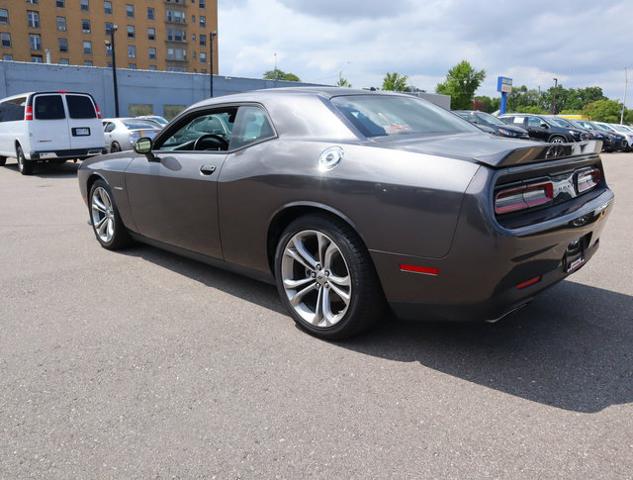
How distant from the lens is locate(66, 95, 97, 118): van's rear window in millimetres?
13305

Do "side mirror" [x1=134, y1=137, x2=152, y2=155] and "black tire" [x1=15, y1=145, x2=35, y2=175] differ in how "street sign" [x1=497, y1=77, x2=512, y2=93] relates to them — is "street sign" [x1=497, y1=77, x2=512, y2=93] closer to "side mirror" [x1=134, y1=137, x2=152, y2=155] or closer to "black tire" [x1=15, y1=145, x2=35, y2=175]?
"black tire" [x1=15, y1=145, x2=35, y2=175]

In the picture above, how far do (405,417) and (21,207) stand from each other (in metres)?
7.94

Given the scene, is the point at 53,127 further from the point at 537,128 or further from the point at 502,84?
the point at 502,84

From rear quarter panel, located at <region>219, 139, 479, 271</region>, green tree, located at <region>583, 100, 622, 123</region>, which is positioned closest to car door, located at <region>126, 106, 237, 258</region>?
rear quarter panel, located at <region>219, 139, 479, 271</region>

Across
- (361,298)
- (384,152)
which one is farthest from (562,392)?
(384,152)

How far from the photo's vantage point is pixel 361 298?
120 inches

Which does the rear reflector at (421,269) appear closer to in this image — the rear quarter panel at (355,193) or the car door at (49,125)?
the rear quarter panel at (355,193)

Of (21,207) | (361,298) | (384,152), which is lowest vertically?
(21,207)

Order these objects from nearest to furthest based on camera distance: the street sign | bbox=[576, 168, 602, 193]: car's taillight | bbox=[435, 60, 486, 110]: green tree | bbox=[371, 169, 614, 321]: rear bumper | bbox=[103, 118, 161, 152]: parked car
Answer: bbox=[371, 169, 614, 321]: rear bumper
bbox=[576, 168, 602, 193]: car's taillight
bbox=[103, 118, 161, 152]: parked car
the street sign
bbox=[435, 60, 486, 110]: green tree

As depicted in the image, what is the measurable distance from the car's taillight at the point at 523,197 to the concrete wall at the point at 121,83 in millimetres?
40347

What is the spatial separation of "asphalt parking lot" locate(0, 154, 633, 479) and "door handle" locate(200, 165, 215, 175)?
95 cm

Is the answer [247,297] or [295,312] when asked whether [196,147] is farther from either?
[295,312]

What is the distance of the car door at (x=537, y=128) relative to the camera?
21938mm

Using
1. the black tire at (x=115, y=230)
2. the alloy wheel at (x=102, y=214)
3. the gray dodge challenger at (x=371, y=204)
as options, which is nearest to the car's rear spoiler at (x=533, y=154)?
the gray dodge challenger at (x=371, y=204)
